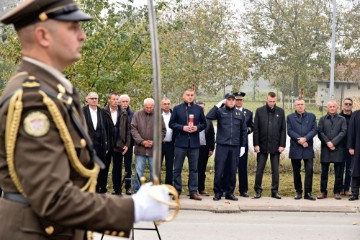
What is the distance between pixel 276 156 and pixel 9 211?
10.2 metres

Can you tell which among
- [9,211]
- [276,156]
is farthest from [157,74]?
[276,156]

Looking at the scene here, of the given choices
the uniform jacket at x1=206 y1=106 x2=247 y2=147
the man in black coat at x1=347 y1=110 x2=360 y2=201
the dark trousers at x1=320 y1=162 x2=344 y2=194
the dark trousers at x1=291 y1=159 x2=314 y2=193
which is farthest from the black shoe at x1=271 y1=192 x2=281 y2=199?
the man in black coat at x1=347 y1=110 x2=360 y2=201

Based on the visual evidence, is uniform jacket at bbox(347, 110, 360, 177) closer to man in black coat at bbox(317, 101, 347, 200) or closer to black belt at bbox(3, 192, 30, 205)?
man in black coat at bbox(317, 101, 347, 200)

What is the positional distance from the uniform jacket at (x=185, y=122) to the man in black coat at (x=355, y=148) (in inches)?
98.9

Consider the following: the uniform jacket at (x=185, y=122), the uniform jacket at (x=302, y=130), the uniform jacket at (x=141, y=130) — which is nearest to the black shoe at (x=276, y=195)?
the uniform jacket at (x=302, y=130)

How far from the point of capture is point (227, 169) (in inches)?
485

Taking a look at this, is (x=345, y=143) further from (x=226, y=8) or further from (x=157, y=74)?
(x=226, y=8)

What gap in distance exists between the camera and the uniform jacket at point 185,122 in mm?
11906

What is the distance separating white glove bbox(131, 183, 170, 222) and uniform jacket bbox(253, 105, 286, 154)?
998 centimetres

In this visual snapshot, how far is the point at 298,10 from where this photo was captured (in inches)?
1324

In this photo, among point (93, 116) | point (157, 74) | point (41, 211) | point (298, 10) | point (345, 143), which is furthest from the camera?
point (298, 10)

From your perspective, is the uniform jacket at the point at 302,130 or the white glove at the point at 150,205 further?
the uniform jacket at the point at 302,130

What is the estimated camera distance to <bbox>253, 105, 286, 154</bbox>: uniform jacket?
40.8 ft

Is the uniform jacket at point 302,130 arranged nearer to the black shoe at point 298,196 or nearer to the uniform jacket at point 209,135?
the black shoe at point 298,196
